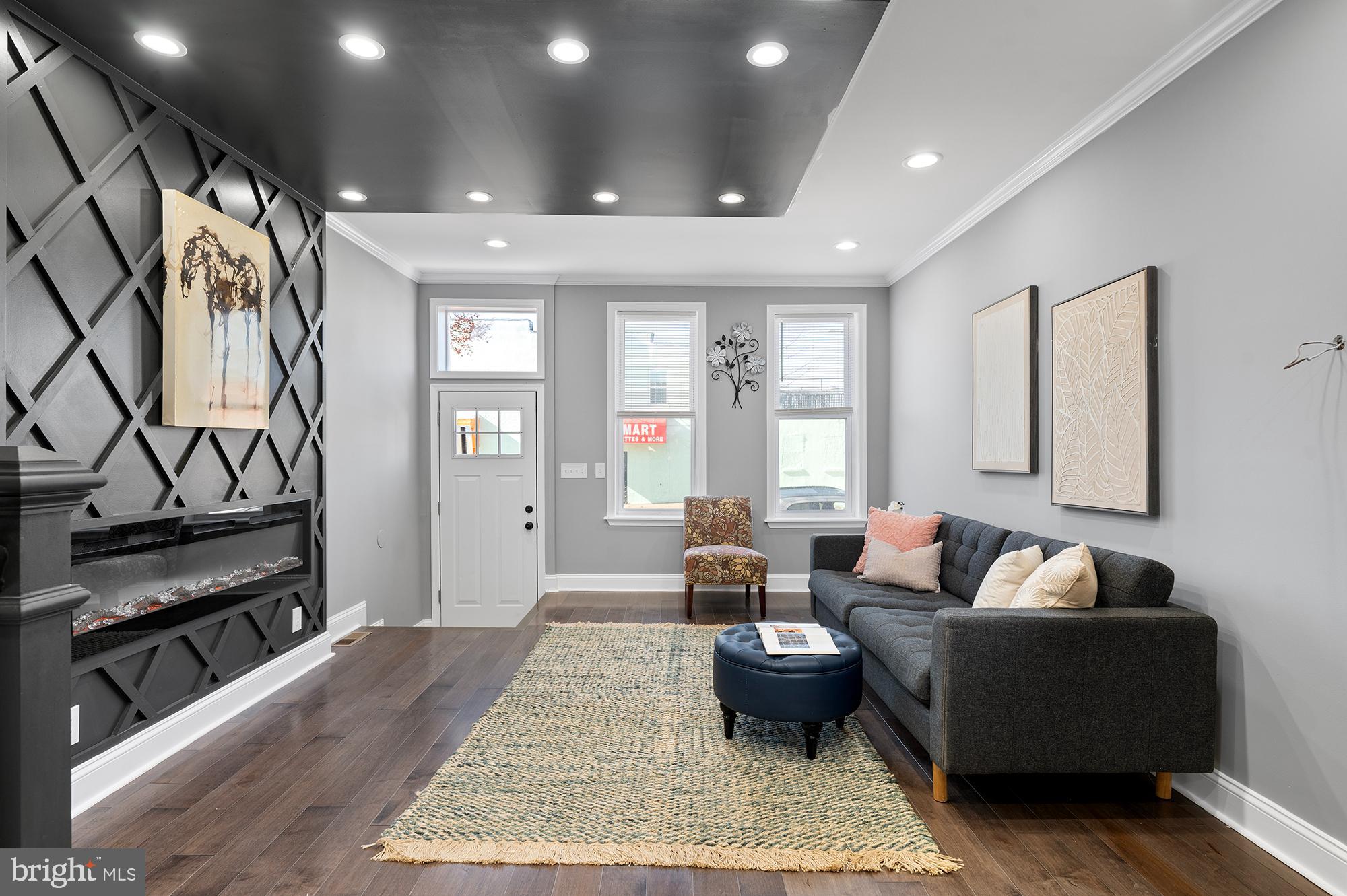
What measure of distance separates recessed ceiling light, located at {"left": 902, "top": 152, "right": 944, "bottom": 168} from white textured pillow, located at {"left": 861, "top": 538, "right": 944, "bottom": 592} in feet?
6.77

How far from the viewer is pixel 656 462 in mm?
6016

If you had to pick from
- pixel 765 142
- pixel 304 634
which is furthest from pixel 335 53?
pixel 304 634

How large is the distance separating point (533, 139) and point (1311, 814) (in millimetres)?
3538

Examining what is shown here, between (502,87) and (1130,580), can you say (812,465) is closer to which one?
(1130,580)

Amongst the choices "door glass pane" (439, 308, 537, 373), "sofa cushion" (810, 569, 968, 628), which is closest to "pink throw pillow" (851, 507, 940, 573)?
"sofa cushion" (810, 569, 968, 628)

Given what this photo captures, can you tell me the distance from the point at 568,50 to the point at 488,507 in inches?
165

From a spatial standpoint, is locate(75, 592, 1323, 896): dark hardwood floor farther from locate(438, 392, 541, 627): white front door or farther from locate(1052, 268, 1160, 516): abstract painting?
locate(438, 392, 541, 627): white front door

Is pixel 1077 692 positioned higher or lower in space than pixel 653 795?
higher

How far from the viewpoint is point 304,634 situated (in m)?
3.76

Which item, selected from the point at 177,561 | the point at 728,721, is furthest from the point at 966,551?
the point at 177,561

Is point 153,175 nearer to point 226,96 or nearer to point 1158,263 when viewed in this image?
point 226,96

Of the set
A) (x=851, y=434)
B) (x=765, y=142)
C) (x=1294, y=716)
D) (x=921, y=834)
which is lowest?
(x=921, y=834)

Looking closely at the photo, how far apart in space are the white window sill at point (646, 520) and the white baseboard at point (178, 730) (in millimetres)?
2616

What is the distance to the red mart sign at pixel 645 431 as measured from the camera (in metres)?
6.01
